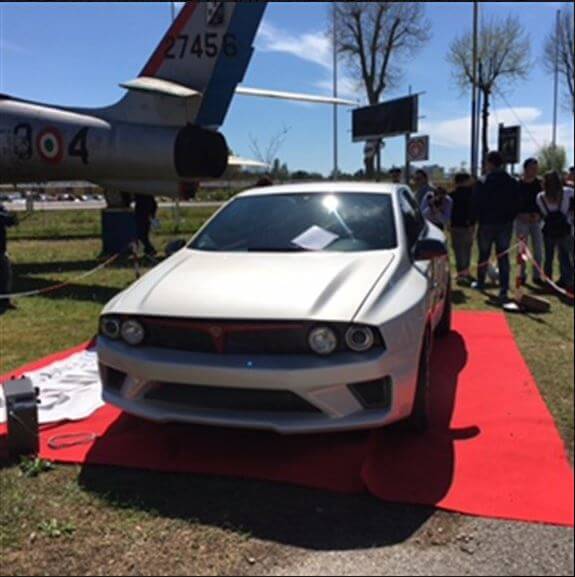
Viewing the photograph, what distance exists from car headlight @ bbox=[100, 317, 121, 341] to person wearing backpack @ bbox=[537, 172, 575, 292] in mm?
7697

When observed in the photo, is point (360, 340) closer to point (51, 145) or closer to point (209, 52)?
point (209, 52)

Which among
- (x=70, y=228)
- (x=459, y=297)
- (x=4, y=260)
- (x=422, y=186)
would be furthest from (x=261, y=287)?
(x=70, y=228)

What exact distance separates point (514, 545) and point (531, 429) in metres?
1.43

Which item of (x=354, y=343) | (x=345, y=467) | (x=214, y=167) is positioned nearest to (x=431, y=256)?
(x=354, y=343)

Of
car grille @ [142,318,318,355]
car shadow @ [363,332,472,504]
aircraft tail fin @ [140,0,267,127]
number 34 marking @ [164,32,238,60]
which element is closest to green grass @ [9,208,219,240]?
aircraft tail fin @ [140,0,267,127]

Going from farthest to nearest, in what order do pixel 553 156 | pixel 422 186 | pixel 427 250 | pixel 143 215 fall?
pixel 553 156 < pixel 143 215 < pixel 422 186 < pixel 427 250

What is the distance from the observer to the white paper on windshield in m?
4.98

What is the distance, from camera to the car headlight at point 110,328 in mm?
4289

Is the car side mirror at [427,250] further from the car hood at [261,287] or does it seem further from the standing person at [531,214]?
the standing person at [531,214]

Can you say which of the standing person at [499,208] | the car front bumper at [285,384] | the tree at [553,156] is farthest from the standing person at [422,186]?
the tree at [553,156]

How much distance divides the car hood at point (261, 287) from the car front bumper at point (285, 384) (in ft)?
0.82

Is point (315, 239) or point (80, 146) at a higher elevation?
point (80, 146)

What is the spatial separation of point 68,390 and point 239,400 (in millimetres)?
2406

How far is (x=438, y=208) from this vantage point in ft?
37.4
